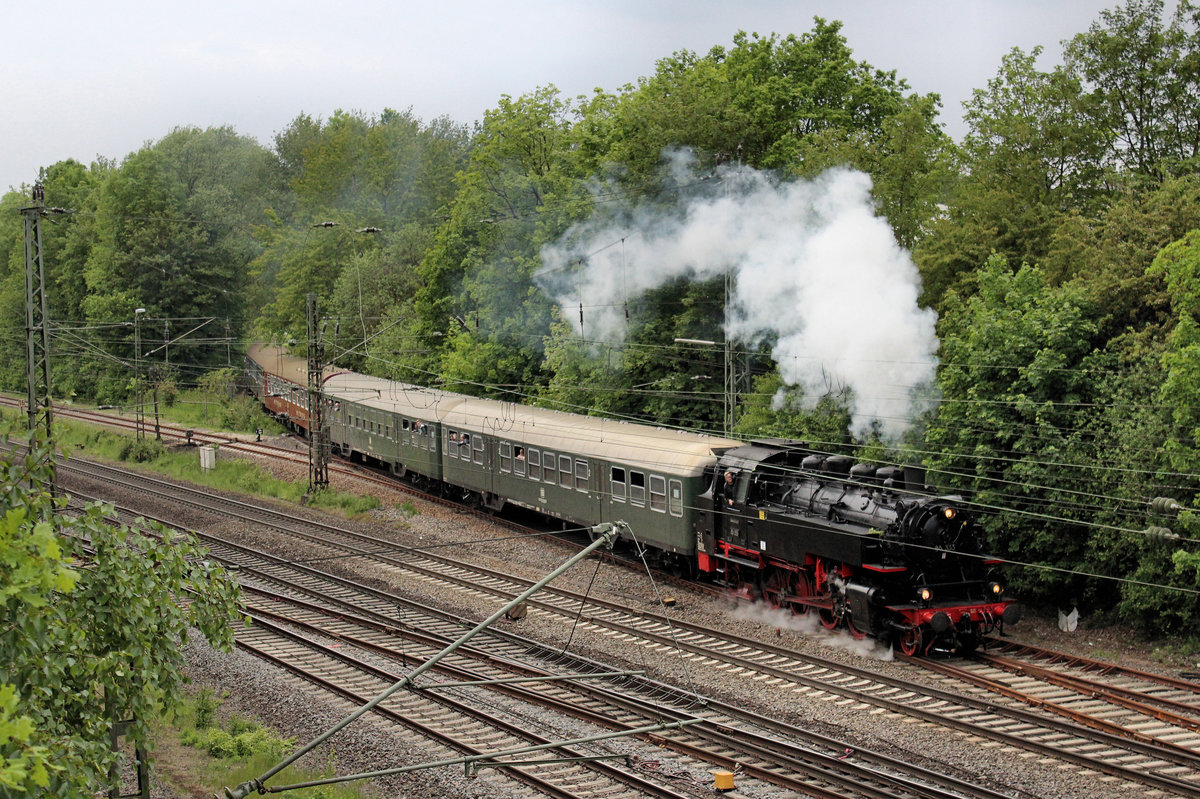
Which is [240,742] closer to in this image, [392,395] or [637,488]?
[637,488]

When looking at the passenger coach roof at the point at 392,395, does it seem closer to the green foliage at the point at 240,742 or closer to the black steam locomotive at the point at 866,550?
the black steam locomotive at the point at 866,550

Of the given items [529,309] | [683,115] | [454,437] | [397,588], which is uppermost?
[683,115]

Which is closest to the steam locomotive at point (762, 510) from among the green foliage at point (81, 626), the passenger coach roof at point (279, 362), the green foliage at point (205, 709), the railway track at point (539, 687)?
the railway track at point (539, 687)

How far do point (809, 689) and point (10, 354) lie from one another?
219 feet

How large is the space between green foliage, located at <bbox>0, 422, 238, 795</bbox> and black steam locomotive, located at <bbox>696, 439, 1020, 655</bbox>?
1118cm

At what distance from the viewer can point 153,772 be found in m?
12.5

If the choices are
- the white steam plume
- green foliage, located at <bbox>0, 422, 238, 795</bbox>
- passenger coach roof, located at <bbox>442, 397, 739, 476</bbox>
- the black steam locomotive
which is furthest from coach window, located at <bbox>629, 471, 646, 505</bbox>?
green foliage, located at <bbox>0, 422, 238, 795</bbox>

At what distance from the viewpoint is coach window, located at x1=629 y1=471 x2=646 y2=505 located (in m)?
22.5

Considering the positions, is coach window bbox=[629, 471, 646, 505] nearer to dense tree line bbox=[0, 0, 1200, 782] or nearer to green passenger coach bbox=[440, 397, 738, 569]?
green passenger coach bbox=[440, 397, 738, 569]

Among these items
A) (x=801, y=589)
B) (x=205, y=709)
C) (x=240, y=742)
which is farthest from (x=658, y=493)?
(x=240, y=742)

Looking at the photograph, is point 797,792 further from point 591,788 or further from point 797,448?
point 797,448

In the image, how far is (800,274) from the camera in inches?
886

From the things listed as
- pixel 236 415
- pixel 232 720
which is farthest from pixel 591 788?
pixel 236 415

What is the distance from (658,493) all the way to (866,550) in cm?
620
